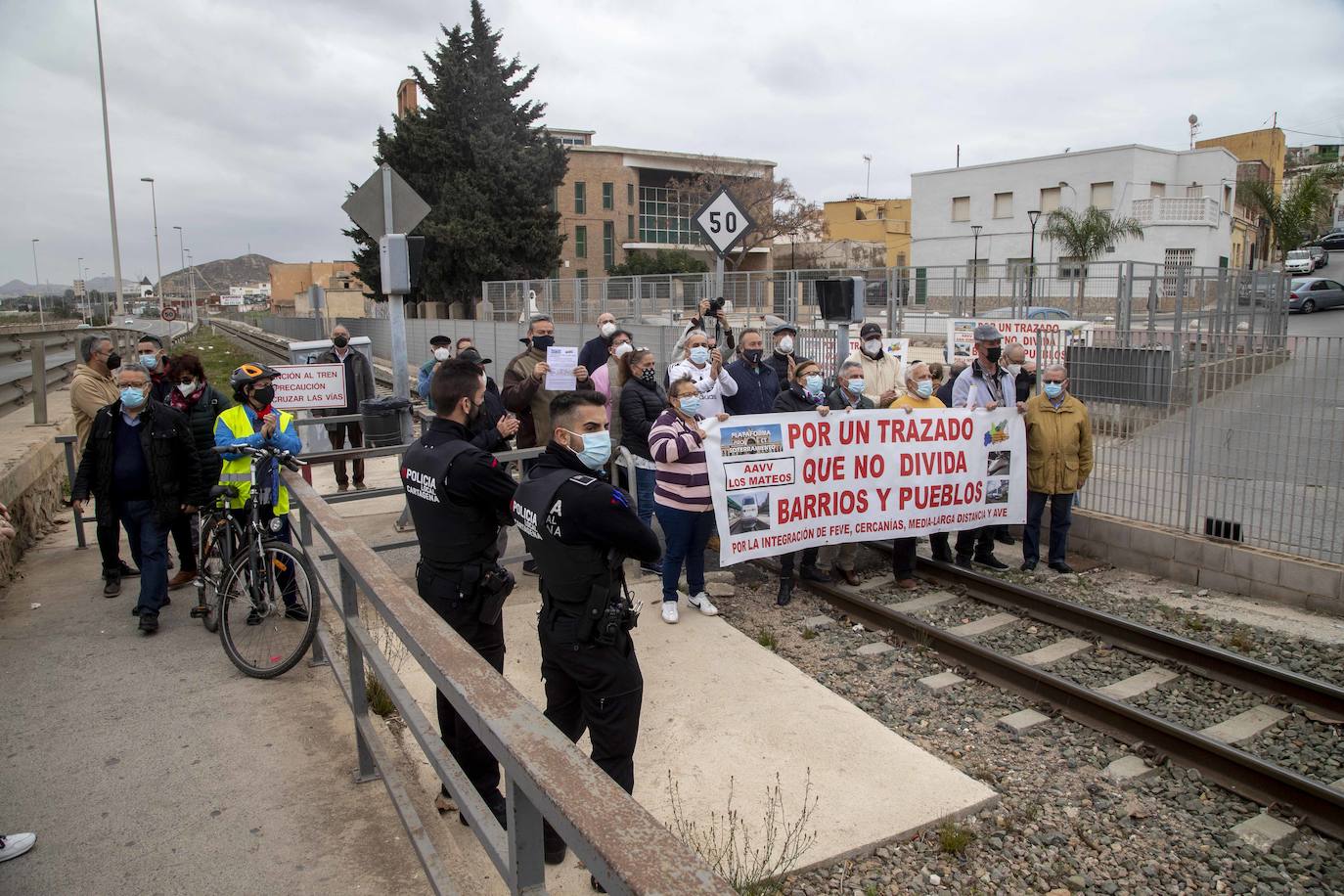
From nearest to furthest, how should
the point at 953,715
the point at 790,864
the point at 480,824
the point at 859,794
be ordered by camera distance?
the point at 480,824, the point at 790,864, the point at 859,794, the point at 953,715

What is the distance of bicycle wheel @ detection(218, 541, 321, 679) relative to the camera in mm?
5496

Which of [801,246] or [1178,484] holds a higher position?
[801,246]

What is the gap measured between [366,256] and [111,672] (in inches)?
1681

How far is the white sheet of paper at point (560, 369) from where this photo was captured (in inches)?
337

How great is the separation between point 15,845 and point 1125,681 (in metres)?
6.46

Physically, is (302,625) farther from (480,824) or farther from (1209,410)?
(1209,410)

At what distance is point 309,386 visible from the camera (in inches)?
443

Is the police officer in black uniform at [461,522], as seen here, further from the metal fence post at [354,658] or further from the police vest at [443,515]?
the metal fence post at [354,658]

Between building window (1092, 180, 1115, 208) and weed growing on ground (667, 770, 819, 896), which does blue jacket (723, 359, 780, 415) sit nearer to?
weed growing on ground (667, 770, 819, 896)

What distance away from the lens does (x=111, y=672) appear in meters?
5.52

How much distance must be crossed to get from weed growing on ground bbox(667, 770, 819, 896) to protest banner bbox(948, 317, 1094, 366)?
6.77 metres

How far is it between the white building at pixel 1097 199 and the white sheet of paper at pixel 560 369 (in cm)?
3997

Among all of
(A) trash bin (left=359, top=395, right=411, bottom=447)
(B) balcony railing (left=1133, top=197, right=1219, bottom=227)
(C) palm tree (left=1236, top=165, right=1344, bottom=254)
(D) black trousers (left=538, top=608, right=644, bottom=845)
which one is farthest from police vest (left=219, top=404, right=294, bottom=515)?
(C) palm tree (left=1236, top=165, right=1344, bottom=254)

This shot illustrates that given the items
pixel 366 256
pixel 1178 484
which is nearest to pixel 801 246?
pixel 366 256
